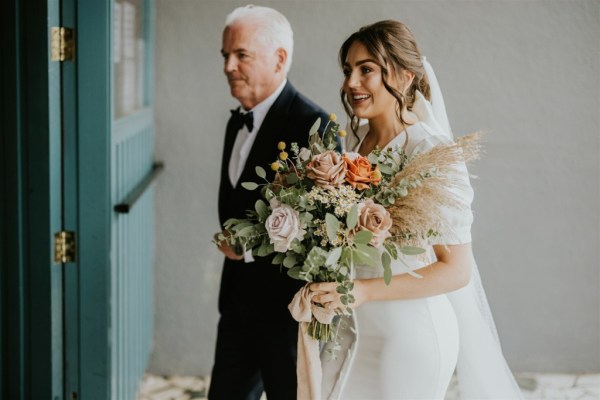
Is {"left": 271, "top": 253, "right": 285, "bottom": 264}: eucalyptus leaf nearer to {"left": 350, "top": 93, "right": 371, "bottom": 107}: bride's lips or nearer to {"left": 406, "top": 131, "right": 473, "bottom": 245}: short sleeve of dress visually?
{"left": 406, "top": 131, "right": 473, "bottom": 245}: short sleeve of dress

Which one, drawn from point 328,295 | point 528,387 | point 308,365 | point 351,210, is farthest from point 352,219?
point 528,387

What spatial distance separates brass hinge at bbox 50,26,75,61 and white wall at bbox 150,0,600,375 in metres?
1.23

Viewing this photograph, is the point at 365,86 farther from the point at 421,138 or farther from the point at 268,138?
the point at 268,138

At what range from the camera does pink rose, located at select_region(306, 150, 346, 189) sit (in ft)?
5.89

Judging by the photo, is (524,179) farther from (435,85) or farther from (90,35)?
(90,35)

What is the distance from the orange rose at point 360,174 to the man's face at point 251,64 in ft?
3.25

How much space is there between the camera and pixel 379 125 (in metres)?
2.13

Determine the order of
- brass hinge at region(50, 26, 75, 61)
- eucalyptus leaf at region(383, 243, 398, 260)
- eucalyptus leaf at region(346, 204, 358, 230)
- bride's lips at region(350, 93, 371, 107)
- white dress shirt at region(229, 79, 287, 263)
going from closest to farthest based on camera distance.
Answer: eucalyptus leaf at region(346, 204, 358, 230) → eucalyptus leaf at region(383, 243, 398, 260) → bride's lips at region(350, 93, 371, 107) → brass hinge at region(50, 26, 75, 61) → white dress shirt at region(229, 79, 287, 263)

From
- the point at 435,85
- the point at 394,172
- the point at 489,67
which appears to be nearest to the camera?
the point at 394,172

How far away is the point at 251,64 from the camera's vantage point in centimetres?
274

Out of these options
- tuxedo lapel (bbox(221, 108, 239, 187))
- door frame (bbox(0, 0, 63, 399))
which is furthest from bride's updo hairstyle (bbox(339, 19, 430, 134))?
door frame (bbox(0, 0, 63, 399))

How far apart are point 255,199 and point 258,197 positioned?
0.03 meters

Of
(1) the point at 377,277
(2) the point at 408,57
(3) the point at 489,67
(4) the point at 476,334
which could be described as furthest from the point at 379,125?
(3) the point at 489,67

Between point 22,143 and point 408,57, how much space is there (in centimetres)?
118
